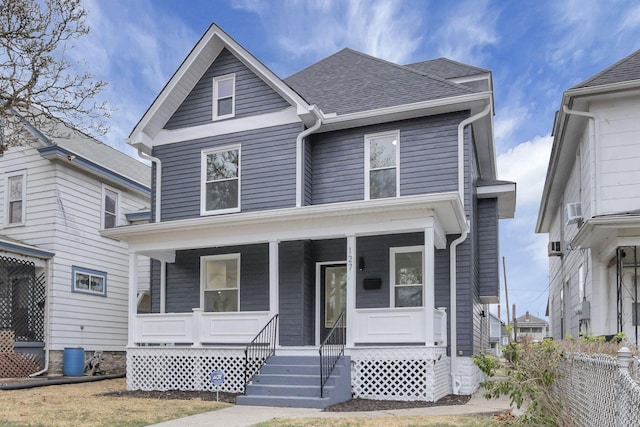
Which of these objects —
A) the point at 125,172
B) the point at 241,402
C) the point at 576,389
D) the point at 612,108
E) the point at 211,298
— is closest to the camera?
the point at 576,389

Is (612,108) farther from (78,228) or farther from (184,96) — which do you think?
(78,228)

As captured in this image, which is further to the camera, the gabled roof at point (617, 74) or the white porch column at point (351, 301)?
the gabled roof at point (617, 74)

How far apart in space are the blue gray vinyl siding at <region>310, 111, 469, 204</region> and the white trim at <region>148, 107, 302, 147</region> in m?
0.89

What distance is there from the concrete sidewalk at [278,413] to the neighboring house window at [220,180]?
5.40 metres

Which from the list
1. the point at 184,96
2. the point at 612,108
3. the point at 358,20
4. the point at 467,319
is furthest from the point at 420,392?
the point at 358,20

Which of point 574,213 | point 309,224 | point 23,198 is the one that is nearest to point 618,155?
point 574,213

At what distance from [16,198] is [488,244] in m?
12.9

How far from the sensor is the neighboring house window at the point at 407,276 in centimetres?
1220

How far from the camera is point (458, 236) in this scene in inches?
476

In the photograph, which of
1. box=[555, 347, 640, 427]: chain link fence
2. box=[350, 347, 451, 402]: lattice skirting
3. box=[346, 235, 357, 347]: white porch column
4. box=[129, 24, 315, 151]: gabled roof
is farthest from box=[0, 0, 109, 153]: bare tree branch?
box=[555, 347, 640, 427]: chain link fence

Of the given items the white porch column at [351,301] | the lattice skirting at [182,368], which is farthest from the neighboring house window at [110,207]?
the white porch column at [351,301]

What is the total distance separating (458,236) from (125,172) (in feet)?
38.5

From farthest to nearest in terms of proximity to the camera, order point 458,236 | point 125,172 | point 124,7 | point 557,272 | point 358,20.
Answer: point 557,272 < point 125,172 < point 358,20 < point 124,7 < point 458,236

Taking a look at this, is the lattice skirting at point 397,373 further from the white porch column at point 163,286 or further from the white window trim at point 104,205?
the white window trim at point 104,205
